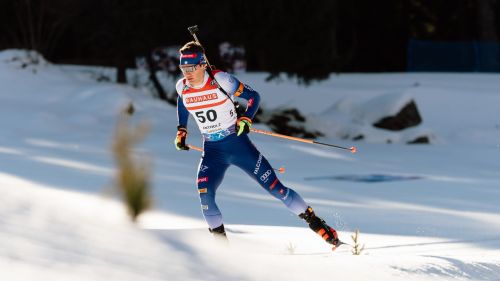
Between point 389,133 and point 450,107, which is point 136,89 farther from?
point 450,107

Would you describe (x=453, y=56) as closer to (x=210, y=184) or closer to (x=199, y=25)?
(x=199, y=25)

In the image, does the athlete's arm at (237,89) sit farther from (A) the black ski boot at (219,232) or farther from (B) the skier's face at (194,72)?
(A) the black ski boot at (219,232)

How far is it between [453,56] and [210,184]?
1218 inches

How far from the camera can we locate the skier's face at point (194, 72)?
7934 mm

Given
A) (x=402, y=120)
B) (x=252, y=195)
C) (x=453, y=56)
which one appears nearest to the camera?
(x=252, y=195)

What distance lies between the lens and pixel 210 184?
8000mm

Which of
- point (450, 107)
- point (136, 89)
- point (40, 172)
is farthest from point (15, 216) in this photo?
point (450, 107)

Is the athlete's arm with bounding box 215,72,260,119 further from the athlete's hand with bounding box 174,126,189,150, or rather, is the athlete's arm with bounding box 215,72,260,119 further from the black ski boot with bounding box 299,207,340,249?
the black ski boot with bounding box 299,207,340,249

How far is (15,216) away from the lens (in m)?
6.96

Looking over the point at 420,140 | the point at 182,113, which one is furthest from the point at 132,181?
the point at 420,140

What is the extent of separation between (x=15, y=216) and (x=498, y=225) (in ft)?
17.2

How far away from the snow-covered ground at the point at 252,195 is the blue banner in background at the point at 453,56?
751 centimetres

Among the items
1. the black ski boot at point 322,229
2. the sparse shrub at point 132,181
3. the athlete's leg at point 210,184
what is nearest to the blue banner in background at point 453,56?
the black ski boot at point 322,229

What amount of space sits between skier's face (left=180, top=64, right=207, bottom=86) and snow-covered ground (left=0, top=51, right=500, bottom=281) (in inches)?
42.3
